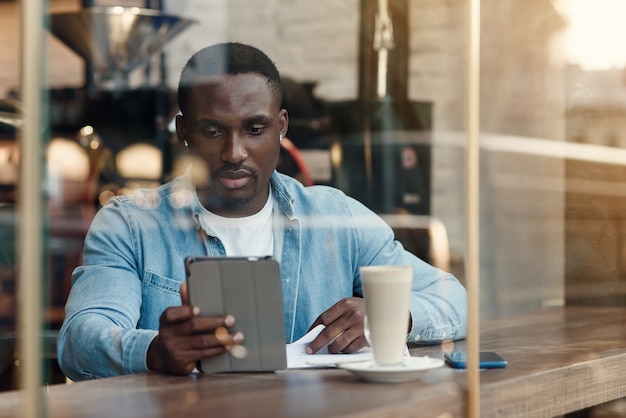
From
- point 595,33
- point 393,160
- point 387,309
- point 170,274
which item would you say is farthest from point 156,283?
point 393,160

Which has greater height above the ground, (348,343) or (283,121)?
(283,121)

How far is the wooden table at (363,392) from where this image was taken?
1079mm

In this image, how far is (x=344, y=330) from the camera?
1.54 meters

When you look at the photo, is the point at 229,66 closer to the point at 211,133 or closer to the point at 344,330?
the point at 211,133

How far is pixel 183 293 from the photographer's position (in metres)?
1.31

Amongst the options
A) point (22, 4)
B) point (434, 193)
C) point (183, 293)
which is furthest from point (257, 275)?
point (434, 193)

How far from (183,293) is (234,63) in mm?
646

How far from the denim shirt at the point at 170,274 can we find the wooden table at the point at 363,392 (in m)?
0.12

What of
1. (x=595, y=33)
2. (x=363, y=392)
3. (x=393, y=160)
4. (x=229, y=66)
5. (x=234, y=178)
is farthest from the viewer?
(x=393, y=160)

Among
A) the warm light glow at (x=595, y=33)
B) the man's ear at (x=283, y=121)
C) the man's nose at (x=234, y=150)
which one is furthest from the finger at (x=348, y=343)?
the warm light glow at (x=595, y=33)

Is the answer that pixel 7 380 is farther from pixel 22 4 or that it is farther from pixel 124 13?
pixel 124 13

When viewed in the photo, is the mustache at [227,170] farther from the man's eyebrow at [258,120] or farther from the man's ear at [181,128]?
the man's ear at [181,128]

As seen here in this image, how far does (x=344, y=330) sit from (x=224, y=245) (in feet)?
0.82

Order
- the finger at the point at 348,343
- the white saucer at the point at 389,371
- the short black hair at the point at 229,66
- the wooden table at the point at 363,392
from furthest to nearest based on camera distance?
the short black hair at the point at 229,66 → the finger at the point at 348,343 → the white saucer at the point at 389,371 → the wooden table at the point at 363,392
